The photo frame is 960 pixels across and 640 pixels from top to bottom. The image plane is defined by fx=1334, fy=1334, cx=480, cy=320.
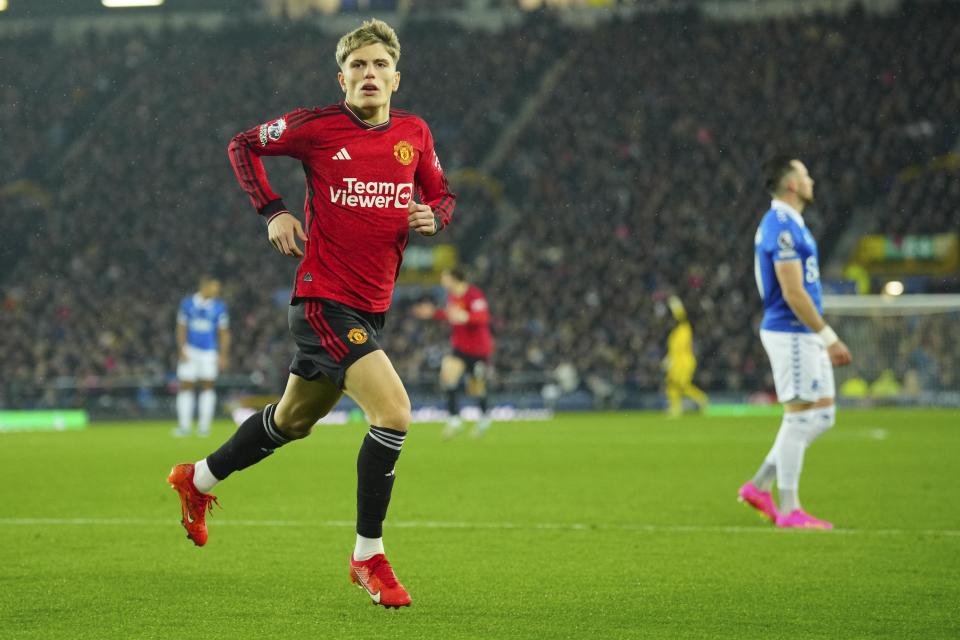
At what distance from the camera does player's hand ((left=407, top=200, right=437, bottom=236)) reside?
202 inches

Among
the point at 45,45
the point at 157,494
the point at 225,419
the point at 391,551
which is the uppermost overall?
the point at 45,45

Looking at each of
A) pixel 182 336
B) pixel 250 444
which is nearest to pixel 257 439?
pixel 250 444

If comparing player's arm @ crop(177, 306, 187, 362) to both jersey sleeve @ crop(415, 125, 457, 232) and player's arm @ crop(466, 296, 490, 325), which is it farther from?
jersey sleeve @ crop(415, 125, 457, 232)

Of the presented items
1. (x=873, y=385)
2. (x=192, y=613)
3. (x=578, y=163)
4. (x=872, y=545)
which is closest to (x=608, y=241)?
(x=578, y=163)

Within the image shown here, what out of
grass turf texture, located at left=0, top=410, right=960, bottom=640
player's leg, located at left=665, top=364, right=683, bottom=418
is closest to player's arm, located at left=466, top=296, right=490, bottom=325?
grass turf texture, located at left=0, top=410, right=960, bottom=640

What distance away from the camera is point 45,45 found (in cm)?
3794

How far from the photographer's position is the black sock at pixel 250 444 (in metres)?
5.57

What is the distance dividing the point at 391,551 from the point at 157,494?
11.9ft

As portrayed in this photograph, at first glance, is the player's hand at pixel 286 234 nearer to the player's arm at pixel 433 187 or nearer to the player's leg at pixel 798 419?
the player's arm at pixel 433 187

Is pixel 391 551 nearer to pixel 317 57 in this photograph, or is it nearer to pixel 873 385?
pixel 873 385

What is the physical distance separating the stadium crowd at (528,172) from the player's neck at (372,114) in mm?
20825

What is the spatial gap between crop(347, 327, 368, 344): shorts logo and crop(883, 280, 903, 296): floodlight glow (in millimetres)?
25341

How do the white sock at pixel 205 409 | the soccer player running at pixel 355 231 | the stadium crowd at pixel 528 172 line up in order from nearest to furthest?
the soccer player running at pixel 355 231
the white sock at pixel 205 409
the stadium crowd at pixel 528 172

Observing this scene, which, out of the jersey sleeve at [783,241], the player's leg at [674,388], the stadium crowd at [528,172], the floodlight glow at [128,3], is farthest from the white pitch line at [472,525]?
the floodlight glow at [128,3]
